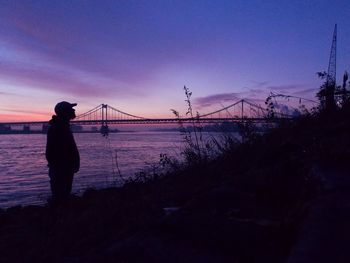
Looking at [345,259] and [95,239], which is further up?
[345,259]

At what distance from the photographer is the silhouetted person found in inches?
246

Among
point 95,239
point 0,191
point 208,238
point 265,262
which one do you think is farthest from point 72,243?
point 0,191

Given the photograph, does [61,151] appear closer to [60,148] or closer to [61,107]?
[60,148]

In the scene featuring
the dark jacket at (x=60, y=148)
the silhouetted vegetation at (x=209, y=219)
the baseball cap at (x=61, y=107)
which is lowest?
the silhouetted vegetation at (x=209, y=219)

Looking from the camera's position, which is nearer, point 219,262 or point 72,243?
point 219,262

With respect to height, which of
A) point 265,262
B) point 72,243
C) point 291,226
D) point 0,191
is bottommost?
point 0,191

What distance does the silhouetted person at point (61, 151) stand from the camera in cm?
626

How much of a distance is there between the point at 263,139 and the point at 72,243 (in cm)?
370

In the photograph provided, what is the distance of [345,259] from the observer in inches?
82.8

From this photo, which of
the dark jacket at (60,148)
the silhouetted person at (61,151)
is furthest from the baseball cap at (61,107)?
the dark jacket at (60,148)

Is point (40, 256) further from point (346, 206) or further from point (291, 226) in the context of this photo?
point (346, 206)

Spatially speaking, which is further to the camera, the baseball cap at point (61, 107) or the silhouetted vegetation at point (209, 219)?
the baseball cap at point (61, 107)

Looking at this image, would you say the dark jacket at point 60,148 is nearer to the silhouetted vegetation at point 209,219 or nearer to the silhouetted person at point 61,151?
the silhouetted person at point 61,151

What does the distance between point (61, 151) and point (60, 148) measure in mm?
49
